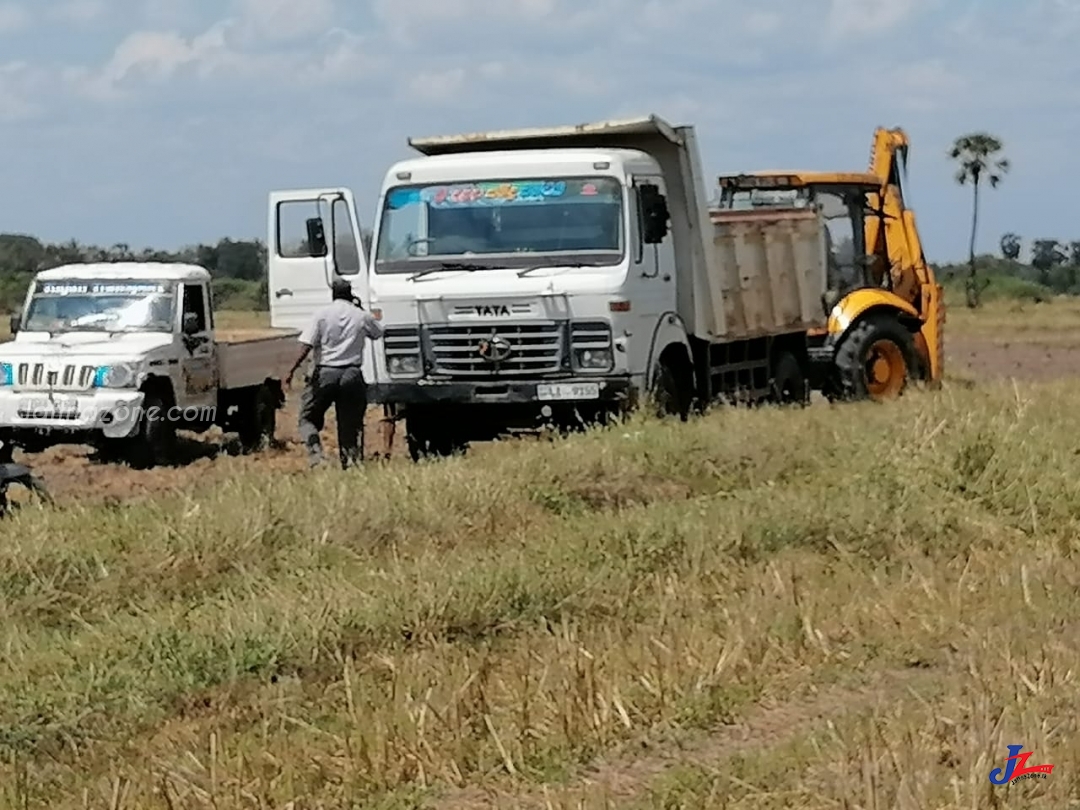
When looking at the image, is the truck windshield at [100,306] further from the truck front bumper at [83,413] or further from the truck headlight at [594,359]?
the truck headlight at [594,359]

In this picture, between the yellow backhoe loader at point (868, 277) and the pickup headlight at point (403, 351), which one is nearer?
the pickup headlight at point (403, 351)

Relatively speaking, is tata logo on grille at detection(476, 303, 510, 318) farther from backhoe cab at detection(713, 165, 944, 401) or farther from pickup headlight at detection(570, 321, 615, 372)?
backhoe cab at detection(713, 165, 944, 401)

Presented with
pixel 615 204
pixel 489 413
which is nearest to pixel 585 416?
pixel 489 413

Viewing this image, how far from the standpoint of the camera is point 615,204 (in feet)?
47.5

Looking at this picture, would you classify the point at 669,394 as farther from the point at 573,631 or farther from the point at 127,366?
the point at 573,631

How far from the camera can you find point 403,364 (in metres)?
14.9

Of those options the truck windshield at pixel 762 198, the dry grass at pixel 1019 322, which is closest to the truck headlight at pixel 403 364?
the truck windshield at pixel 762 198

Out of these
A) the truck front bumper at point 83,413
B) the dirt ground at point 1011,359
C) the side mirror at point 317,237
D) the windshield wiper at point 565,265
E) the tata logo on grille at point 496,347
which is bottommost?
the dirt ground at point 1011,359

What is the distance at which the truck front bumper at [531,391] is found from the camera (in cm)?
1433

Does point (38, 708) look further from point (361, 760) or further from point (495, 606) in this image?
point (495, 606)

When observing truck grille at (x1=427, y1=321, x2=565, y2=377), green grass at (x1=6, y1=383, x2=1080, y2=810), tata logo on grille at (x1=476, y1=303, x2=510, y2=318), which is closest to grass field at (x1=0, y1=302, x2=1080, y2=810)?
green grass at (x1=6, y1=383, x2=1080, y2=810)

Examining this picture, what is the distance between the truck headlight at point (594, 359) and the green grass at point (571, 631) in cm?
200

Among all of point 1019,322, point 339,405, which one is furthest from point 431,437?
point 1019,322

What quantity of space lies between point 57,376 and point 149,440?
1.05 metres
